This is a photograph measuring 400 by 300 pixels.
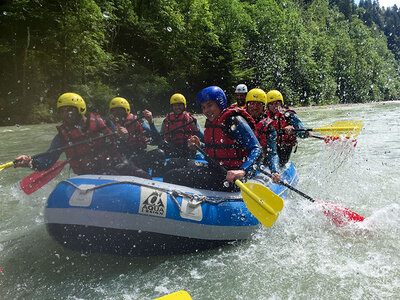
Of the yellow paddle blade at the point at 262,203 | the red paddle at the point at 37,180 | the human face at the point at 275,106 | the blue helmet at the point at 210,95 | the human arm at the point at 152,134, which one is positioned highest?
the blue helmet at the point at 210,95

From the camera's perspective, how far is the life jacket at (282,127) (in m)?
5.54

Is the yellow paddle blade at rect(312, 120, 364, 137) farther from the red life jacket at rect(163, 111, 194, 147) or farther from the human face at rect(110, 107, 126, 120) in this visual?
the human face at rect(110, 107, 126, 120)

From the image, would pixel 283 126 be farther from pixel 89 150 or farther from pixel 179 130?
pixel 89 150

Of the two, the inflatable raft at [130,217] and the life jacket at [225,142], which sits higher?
the life jacket at [225,142]

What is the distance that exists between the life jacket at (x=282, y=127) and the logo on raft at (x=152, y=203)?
297 cm

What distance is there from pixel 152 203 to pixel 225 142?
1039mm

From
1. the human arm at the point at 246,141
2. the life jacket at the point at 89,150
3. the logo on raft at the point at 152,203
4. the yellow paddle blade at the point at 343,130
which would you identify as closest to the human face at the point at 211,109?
the human arm at the point at 246,141

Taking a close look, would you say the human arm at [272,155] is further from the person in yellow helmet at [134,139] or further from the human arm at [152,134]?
the human arm at [152,134]

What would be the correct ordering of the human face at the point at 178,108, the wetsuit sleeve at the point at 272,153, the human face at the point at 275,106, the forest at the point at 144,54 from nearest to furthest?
the wetsuit sleeve at the point at 272,153
the human face at the point at 275,106
the human face at the point at 178,108
the forest at the point at 144,54

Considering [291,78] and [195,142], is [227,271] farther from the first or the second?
[291,78]

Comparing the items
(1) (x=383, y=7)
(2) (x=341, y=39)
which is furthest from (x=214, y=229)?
(1) (x=383, y=7)

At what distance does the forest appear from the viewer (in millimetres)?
17062

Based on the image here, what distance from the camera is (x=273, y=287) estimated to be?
2.97 m

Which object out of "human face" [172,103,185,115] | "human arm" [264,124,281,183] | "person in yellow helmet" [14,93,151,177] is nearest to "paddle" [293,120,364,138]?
"human arm" [264,124,281,183]
